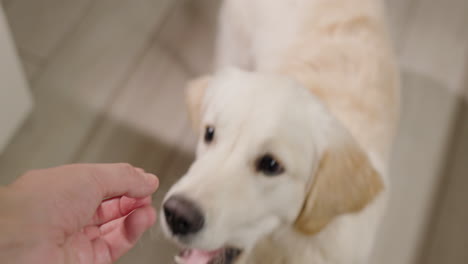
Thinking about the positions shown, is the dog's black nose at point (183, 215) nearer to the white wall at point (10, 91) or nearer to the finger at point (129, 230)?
the finger at point (129, 230)

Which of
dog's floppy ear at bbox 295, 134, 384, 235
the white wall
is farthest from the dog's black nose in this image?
the white wall

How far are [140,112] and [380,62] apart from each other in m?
0.91

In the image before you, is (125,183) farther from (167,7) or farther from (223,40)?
(167,7)

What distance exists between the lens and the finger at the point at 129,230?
→ 897 millimetres

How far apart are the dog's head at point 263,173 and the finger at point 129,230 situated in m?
0.03

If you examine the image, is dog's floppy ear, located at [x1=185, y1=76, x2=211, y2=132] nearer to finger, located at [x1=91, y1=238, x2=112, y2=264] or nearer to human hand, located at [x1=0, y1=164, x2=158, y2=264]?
human hand, located at [x1=0, y1=164, x2=158, y2=264]

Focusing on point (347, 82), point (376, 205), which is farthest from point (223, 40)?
point (376, 205)

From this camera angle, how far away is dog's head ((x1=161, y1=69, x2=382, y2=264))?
0.87 metres

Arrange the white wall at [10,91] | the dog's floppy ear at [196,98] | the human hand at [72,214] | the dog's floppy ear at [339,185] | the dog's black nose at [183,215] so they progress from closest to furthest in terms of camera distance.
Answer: the human hand at [72,214] → the dog's black nose at [183,215] → the dog's floppy ear at [339,185] → the dog's floppy ear at [196,98] → the white wall at [10,91]

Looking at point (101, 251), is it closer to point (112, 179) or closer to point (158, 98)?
point (112, 179)

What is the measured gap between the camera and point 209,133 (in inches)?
39.4

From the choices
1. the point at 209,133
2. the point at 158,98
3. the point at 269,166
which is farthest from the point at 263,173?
the point at 158,98

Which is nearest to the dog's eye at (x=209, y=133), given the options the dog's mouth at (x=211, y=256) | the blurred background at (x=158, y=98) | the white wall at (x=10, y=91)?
the dog's mouth at (x=211, y=256)

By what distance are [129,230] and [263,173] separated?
0.91ft
